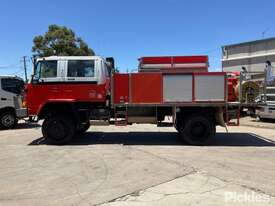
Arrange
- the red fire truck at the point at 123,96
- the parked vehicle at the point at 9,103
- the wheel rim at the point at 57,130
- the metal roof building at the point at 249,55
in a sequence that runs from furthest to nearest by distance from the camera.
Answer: the metal roof building at the point at 249,55, the parked vehicle at the point at 9,103, the wheel rim at the point at 57,130, the red fire truck at the point at 123,96

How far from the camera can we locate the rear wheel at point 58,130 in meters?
11.9

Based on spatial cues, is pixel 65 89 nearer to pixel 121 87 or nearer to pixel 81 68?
pixel 81 68

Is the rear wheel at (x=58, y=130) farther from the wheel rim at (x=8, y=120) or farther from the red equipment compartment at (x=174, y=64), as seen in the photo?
the wheel rim at (x=8, y=120)

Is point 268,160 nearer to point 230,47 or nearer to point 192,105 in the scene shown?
point 192,105

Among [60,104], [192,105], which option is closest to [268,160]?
[192,105]

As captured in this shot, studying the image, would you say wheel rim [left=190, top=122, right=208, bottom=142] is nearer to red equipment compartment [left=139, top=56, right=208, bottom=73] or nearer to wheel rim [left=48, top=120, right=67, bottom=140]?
red equipment compartment [left=139, top=56, right=208, bottom=73]

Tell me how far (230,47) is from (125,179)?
31345mm

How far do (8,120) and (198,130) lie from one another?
9.66m

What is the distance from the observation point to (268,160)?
9.23 m

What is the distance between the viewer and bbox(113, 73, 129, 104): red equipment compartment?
11812mm

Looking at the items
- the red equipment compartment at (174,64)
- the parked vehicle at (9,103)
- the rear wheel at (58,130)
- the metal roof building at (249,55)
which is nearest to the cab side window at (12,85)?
the parked vehicle at (9,103)

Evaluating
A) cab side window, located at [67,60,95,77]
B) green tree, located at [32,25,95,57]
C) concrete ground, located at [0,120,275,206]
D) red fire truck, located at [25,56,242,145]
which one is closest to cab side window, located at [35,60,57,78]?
red fire truck, located at [25,56,242,145]

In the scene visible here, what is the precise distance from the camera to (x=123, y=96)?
11844 mm

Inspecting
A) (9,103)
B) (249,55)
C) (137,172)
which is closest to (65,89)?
(137,172)
